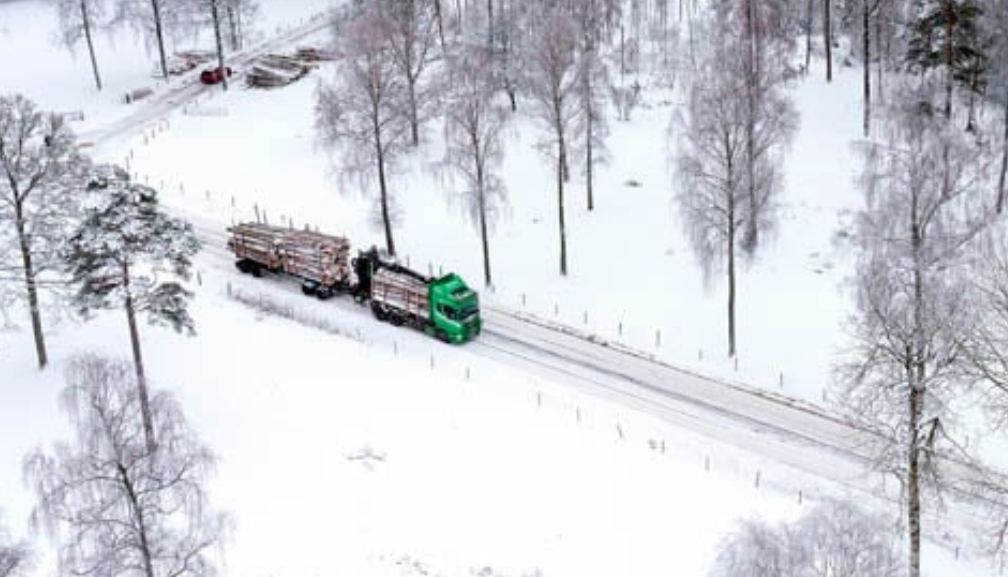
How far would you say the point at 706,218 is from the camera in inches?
1848

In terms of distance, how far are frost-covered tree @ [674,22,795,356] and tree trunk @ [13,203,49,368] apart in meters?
25.4

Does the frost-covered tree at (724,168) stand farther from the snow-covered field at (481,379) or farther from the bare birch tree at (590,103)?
the bare birch tree at (590,103)

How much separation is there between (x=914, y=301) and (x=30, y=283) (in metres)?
30.9

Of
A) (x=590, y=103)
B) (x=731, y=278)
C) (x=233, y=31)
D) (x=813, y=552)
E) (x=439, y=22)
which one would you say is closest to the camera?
(x=813, y=552)

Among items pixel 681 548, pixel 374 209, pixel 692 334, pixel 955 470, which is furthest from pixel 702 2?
pixel 681 548

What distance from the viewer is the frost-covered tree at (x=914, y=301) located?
3022 centimetres

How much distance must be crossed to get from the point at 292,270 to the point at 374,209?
7933mm

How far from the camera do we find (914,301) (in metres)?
32.4

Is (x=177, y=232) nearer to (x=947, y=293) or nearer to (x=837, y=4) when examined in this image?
(x=947, y=293)

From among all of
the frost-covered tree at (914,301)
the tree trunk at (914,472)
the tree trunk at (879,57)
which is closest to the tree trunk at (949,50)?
the tree trunk at (879,57)

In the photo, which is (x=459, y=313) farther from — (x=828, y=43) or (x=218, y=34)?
(x=218, y=34)

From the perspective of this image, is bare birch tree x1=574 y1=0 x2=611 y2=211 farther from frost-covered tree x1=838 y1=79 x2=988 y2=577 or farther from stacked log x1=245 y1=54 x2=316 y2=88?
stacked log x1=245 y1=54 x2=316 y2=88

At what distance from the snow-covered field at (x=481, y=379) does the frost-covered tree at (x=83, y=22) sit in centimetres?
1643

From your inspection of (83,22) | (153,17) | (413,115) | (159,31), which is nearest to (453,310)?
(413,115)
